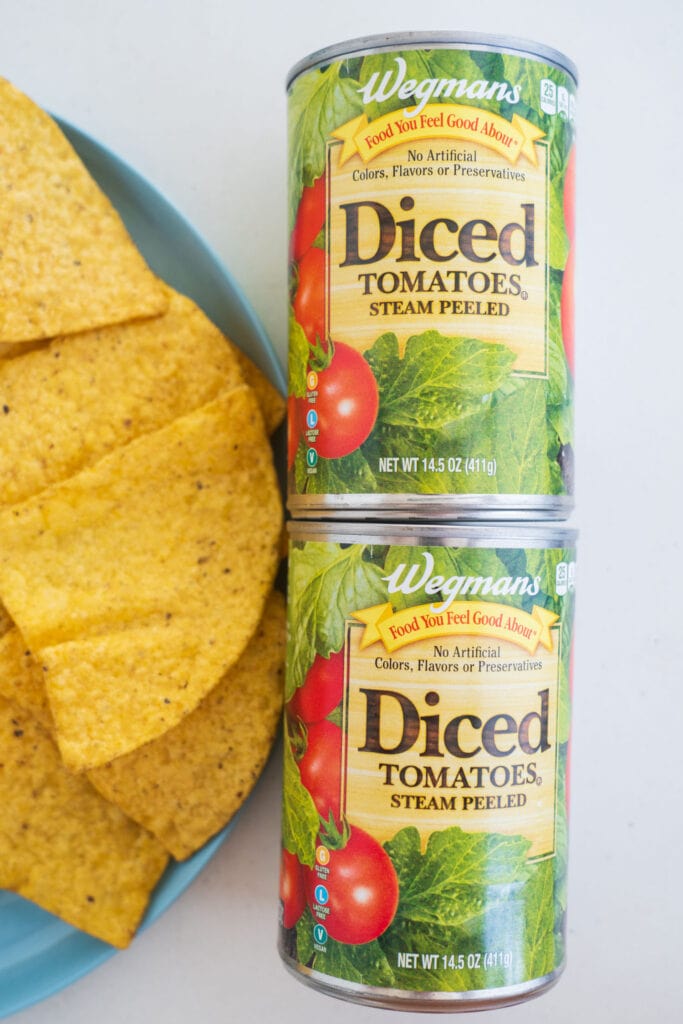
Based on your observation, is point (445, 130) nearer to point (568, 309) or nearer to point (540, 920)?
point (568, 309)

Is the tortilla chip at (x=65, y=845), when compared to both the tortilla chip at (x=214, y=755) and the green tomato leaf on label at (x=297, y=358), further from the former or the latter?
the green tomato leaf on label at (x=297, y=358)

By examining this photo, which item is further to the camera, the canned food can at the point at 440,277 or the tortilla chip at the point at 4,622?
the tortilla chip at the point at 4,622

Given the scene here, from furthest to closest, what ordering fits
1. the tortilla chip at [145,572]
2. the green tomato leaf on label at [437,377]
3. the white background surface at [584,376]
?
the white background surface at [584,376]
the tortilla chip at [145,572]
the green tomato leaf on label at [437,377]

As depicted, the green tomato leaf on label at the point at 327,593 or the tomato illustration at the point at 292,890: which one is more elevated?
the green tomato leaf on label at the point at 327,593

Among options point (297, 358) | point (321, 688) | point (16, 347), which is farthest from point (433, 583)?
point (16, 347)

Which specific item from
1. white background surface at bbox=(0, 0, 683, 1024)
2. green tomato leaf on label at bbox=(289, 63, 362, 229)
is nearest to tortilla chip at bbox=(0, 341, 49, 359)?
white background surface at bbox=(0, 0, 683, 1024)

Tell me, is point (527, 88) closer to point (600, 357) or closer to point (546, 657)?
point (600, 357)

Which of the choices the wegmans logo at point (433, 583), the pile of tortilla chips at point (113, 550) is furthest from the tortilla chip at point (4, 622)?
the wegmans logo at point (433, 583)
